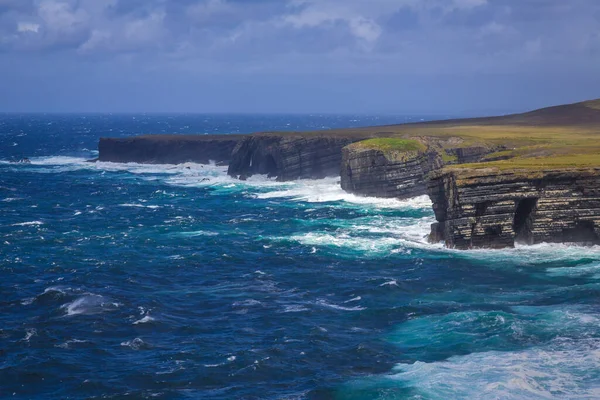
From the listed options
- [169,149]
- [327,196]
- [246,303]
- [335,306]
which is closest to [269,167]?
[327,196]

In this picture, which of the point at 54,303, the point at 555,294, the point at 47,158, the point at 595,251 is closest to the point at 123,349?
the point at 54,303

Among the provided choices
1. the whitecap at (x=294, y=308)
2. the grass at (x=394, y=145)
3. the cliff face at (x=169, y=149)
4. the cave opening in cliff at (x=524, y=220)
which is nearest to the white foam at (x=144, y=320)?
the whitecap at (x=294, y=308)

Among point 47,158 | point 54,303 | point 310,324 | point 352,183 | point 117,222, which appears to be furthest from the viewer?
point 47,158

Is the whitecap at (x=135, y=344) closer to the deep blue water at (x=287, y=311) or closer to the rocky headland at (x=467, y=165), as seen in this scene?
the deep blue water at (x=287, y=311)

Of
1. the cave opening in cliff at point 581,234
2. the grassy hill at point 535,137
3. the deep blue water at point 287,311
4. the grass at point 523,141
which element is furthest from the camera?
the grass at point 523,141

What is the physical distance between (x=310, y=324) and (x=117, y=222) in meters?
46.8

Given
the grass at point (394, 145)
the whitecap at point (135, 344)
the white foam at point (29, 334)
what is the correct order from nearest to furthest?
the whitecap at point (135, 344) < the white foam at point (29, 334) < the grass at point (394, 145)

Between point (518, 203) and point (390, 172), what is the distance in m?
33.9

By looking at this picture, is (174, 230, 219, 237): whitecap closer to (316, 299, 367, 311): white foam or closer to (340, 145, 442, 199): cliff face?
Result: (316, 299, 367, 311): white foam

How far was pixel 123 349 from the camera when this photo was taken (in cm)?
4819

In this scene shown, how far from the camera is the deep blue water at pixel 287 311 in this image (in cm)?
4306

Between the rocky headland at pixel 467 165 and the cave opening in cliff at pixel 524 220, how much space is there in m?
0.11

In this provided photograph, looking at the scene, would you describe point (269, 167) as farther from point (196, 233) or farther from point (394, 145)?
point (196, 233)

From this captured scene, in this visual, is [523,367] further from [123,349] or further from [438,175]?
[438,175]
